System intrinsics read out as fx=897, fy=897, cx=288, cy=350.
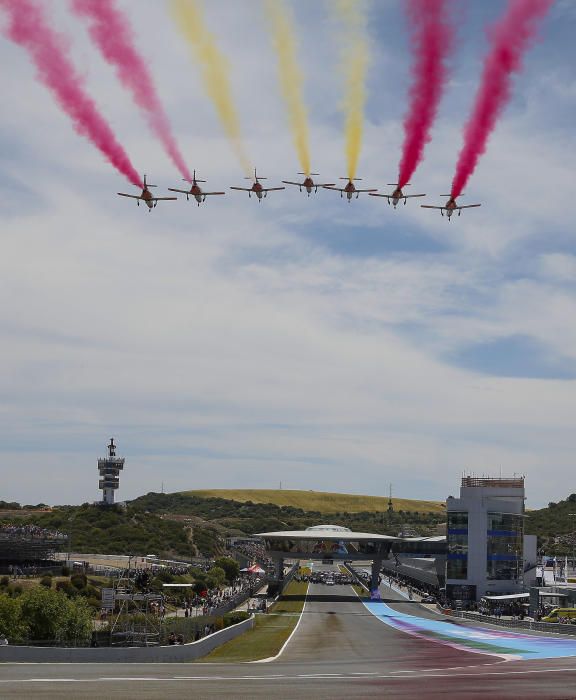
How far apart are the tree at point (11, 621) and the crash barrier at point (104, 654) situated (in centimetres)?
1607

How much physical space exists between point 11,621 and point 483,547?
97.2 m

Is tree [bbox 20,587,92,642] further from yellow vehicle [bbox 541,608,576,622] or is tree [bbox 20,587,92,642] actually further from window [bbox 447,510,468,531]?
window [bbox 447,510,468,531]

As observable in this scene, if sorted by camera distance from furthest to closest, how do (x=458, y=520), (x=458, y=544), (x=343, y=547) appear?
1. (x=343, y=547)
2. (x=458, y=520)
3. (x=458, y=544)

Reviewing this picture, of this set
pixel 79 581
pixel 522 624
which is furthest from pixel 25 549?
pixel 522 624

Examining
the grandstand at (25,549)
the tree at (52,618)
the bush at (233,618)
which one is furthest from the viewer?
the grandstand at (25,549)

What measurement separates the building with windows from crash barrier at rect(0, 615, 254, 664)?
302 feet

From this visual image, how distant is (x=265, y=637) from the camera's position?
84.2 meters

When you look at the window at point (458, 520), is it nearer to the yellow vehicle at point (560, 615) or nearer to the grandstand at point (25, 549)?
the yellow vehicle at point (560, 615)

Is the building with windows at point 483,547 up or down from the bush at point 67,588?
up

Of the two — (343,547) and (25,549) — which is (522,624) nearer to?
(25,549)

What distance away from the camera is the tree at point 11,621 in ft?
237

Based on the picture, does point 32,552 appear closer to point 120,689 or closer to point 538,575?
point 538,575

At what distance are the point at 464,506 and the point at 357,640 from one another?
79290 millimetres

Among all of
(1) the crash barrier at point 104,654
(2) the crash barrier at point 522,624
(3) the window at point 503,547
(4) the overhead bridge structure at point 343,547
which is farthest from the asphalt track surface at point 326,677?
(4) the overhead bridge structure at point 343,547
